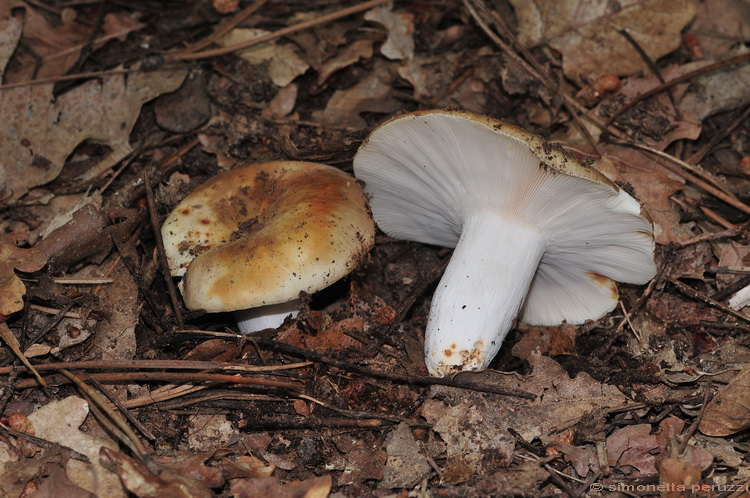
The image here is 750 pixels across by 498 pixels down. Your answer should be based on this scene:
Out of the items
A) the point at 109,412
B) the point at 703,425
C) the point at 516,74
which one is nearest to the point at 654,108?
the point at 516,74

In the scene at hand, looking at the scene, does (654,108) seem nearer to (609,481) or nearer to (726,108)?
(726,108)

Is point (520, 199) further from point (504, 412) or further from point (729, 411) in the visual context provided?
point (729, 411)

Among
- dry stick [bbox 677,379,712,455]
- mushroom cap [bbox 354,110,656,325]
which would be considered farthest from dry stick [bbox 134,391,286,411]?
dry stick [bbox 677,379,712,455]

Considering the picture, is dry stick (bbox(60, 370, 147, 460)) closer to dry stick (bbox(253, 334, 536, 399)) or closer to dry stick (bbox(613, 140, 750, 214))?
dry stick (bbox(253, 334, 536, 399))

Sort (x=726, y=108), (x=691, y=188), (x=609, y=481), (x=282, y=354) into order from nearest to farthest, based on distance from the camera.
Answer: (x=609, y=481)
(x=282, y=354)
(x=691, y=188)
(x=726, y=108)

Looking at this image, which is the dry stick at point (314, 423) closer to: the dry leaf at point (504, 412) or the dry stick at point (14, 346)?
the dry leaf at point (504, 412)

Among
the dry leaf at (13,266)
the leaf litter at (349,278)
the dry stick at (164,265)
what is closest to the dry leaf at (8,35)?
the leaf litter at (349,278)

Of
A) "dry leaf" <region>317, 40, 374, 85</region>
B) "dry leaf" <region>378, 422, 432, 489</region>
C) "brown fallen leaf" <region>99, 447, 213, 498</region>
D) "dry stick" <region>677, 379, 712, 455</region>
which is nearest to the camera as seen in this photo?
"brown fallen leaf" <region>99, 447, 213, 498</region>
